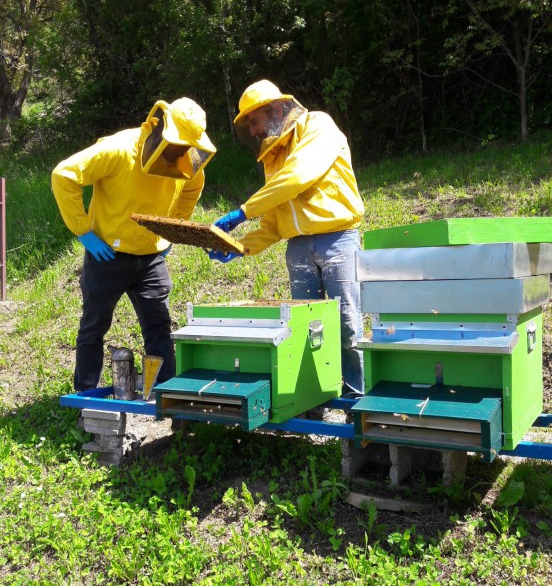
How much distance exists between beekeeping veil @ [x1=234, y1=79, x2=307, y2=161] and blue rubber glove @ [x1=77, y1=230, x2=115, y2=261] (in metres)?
1.14

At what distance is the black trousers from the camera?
408 centimetres

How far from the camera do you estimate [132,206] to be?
4.00m

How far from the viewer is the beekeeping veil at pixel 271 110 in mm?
3488

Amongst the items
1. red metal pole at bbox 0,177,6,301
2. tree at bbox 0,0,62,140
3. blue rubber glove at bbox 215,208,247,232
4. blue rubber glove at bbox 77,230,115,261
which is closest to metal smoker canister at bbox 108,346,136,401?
blue rubber glove at bbox 77,230,115,261

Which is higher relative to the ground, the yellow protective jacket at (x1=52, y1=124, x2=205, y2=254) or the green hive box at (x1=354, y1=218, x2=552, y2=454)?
the yellow protective jacket at (x1=52, y1=124, x2=205, y2=254)

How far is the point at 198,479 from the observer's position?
3.49 meters

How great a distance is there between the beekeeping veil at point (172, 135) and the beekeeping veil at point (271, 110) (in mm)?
261

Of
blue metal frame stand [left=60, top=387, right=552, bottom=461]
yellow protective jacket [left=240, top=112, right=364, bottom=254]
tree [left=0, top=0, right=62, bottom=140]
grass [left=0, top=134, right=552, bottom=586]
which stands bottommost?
grass [left=0, top=134, right=552, bottom=586]

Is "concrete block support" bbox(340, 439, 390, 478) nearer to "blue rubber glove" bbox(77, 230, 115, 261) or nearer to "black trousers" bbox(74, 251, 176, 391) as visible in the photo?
"black trousers" bbox(74, 251, 176, 391)

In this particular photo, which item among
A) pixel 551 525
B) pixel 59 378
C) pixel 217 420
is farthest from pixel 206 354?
pixel 59 378

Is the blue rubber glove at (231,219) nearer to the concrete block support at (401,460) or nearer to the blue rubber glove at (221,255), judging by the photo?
the blue rubber glove at (221,255)

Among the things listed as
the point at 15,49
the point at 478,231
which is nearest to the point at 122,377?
the point at 478,231

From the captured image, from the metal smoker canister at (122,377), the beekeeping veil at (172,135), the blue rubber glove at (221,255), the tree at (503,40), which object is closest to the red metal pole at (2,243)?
the metal smoker canister at (122,377)

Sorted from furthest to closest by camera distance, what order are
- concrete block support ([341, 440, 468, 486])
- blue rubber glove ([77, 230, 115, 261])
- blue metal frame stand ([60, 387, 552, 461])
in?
1. blue rubber glove ([77, 230, 115, 261])
2. concrete block support ([341, 440, 468, 486])
3. blue metal frame stand ([60, 387, 552, 461])
